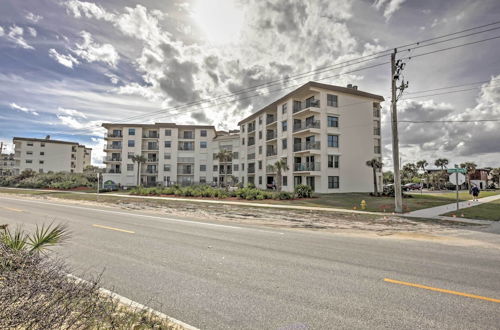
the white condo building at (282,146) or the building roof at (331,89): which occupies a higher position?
the building roof at (331,89)

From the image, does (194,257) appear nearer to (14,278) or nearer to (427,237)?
(14,278)

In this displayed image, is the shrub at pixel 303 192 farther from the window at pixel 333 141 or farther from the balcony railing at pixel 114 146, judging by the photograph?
the balcony railing at pixel 114 146

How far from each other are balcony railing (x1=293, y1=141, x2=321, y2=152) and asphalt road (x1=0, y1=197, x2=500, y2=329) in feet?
83.1

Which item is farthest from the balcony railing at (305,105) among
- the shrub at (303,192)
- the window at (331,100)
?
the shrub at (303,192)

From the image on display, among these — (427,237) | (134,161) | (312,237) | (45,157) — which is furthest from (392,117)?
(45,157)

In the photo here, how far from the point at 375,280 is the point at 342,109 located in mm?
33383

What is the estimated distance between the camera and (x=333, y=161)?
111ft

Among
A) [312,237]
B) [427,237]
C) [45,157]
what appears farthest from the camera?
[45,157]

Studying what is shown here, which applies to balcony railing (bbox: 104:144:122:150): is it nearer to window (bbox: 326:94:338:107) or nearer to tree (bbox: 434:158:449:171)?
window (bbox: 326:94:338:107)

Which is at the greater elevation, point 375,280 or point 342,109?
point 342,109

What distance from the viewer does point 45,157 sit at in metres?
78.2

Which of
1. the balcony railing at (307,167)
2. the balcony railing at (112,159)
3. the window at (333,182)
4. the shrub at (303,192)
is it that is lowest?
the shrub at (303,192)

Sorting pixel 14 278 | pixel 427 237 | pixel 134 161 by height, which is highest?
pixel 134 161

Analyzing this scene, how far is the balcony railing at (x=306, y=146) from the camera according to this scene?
3353 centimetres
